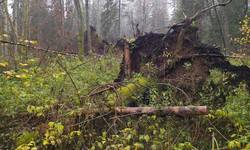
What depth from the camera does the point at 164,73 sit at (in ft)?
30.1

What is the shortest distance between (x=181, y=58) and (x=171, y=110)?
2.73 metres

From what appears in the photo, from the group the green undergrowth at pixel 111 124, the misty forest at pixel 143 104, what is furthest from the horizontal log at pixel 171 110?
the green undergrowth at pixel 111 124

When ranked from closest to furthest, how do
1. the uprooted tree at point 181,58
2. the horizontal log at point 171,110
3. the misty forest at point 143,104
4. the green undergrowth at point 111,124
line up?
the green undergrowth at point 111,124 → the misty forest at point 143,104 → the horizontal log at point 171,110 → the uprooted tree at point 181,58

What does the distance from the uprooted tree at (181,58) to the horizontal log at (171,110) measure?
5.50 ft

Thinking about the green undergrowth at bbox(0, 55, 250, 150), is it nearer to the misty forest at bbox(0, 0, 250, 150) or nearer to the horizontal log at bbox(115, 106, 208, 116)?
the misty forest at bbox(0, 0, 250, 150)

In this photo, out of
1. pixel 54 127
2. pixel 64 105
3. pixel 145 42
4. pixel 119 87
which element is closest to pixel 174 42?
pixel 145 42

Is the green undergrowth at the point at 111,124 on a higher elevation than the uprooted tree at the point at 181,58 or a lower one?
lower

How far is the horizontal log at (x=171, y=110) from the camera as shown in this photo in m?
6.63

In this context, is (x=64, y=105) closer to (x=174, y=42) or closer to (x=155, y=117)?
(x=155, y=117)

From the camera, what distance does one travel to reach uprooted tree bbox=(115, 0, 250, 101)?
28.5ft

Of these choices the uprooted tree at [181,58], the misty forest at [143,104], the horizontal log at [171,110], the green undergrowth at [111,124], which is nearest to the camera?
the green undergrowth at [111,124]

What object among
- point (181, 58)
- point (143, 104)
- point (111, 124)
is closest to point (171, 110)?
point (111, 124)

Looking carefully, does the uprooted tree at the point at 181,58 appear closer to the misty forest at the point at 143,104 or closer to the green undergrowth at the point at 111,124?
the misty forest at the point at 143,104

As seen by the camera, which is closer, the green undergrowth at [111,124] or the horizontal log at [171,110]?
the green undergrowth at [111,124]
